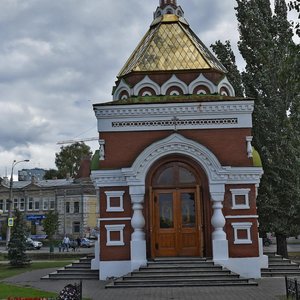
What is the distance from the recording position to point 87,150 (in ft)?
199

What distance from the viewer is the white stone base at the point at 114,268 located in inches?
588

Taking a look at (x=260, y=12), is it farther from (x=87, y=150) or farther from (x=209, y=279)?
(x=87, y=150)

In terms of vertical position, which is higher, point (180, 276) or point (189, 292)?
point (180, 276)

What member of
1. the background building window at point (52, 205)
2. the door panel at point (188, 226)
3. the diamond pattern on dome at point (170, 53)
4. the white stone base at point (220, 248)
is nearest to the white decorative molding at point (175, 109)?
the diamond pattern on dome at point (170, 53)

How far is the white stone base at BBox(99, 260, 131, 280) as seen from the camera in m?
14.9

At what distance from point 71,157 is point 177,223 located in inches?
1862

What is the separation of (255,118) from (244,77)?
94.4 inches

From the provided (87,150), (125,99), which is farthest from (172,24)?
(87,150)

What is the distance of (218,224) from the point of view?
14.6 meters

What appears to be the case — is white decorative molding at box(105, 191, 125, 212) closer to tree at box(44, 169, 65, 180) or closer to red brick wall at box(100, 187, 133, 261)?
red brick wall at box(100, 187, 133, 261)

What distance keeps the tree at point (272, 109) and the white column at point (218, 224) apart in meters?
6.53

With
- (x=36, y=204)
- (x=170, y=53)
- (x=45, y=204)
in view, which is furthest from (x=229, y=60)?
(x=36, y=204)

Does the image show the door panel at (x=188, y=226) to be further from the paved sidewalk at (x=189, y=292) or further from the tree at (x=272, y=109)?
the tree at (x=272, y=109)

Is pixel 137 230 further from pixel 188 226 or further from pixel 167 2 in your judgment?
pixel 167 2
